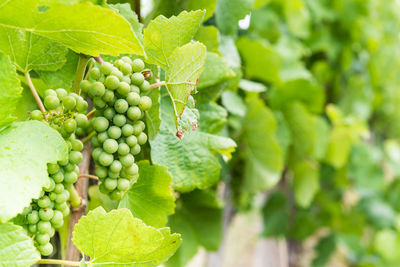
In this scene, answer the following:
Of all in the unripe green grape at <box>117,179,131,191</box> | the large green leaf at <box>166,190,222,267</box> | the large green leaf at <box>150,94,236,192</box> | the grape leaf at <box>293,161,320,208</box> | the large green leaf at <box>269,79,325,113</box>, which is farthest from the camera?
the grape leaf at <box>293,161,320,208</box>

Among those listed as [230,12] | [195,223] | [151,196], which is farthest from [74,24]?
[195,223]

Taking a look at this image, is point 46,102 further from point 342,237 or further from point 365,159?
point 342,237

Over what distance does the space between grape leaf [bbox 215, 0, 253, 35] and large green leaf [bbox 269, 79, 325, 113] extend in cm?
67

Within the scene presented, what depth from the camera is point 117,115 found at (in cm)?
44

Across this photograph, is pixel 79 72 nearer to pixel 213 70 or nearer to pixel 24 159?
pixel 24 159

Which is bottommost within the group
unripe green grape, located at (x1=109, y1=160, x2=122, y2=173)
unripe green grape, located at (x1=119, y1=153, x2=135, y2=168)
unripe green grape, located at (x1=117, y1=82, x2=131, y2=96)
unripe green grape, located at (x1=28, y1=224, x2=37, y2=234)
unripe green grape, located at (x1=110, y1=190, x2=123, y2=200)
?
unripe green grape, located at (x1=110, y1=190, x2=123, y2=200)

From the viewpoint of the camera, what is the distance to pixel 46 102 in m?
0.42

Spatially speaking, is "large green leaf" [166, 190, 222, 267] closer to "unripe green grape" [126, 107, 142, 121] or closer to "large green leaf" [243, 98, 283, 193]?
"large green leaf" [243, 98, 283, 193]

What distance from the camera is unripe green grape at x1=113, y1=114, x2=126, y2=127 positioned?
436 mm

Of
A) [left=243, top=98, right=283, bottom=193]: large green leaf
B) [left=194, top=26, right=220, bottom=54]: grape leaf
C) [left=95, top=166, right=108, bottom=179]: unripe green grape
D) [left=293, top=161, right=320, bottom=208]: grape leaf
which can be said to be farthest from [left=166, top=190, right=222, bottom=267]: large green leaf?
[left=293, top=161, right=320, bottom=208]: grape leaf

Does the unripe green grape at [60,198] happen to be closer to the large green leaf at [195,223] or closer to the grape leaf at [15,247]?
the grape leaf at [15,247]

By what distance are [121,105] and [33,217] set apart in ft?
0.48

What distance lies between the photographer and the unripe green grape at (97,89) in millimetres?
432

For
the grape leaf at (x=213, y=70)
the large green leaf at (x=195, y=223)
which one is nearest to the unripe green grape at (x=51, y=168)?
the grape leaf at (x=213, y=70)
